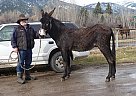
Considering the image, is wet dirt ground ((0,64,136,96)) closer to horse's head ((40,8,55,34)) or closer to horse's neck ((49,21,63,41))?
horse's neck ((49,21,63,41))

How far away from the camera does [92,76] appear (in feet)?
35.5

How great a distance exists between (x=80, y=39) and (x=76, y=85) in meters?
1.73

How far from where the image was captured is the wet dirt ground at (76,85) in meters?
8.33

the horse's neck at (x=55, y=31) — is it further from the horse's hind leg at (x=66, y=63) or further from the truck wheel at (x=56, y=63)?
the truck wheel at (x=56, y=63)

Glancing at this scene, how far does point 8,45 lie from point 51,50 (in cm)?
159

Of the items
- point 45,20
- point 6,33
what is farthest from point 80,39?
point 6,33

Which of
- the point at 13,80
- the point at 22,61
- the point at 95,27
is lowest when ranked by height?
the point at 13,80

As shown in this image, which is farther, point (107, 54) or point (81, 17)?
point (81, 17)

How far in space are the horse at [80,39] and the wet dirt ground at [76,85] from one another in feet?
1.50

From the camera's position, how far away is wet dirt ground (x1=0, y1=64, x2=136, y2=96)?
833 cm

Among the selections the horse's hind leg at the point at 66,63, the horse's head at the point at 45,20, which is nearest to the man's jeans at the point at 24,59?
the horse's head at the point at 45,20

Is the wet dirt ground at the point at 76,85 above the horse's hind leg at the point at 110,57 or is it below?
below

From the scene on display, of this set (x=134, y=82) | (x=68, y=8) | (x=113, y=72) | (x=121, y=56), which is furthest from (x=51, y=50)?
(x=68, y=8)

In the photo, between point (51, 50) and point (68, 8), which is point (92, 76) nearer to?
point (51, 50)
